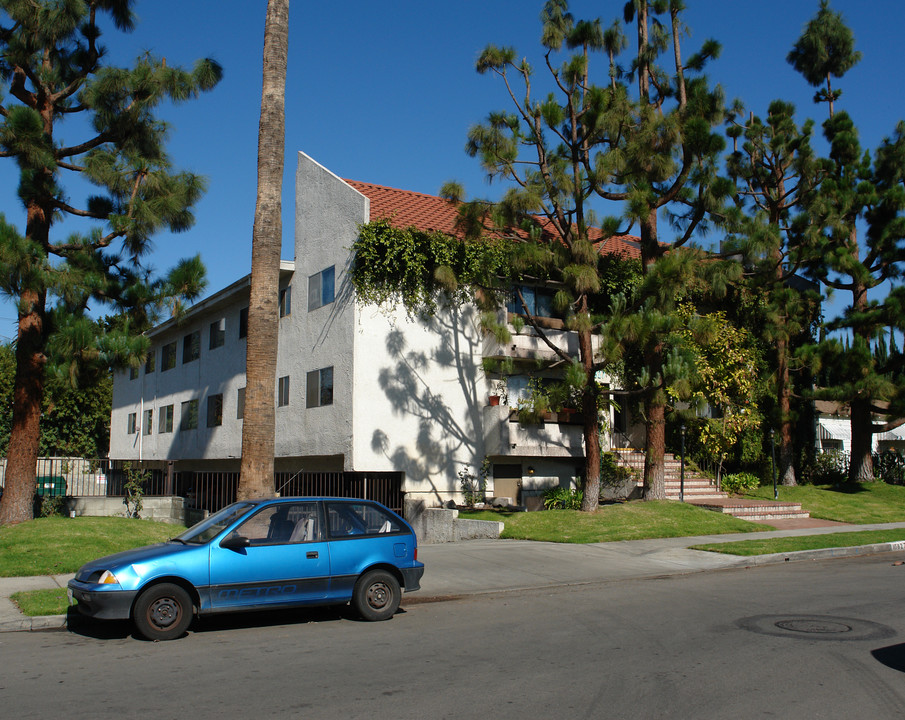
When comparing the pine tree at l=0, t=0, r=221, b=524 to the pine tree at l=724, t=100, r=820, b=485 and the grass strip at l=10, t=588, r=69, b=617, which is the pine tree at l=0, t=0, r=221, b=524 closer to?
the grass strip at l=10, t=588, r=69, b=617

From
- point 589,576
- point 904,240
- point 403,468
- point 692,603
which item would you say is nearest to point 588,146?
point 403,468

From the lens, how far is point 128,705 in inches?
228

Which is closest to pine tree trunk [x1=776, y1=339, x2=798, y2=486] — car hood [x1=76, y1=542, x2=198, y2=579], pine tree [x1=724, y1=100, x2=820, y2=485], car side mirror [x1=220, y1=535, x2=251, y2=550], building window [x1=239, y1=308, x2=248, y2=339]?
pine tree [x1=724, y1=100, x2=820, y2=485]

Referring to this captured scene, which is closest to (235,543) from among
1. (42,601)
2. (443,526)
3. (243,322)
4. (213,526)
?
(213,526)

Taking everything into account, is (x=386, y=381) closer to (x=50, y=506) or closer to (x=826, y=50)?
(x=50, y=506)

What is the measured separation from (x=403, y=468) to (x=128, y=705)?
16.0 metres

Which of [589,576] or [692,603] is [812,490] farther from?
[692,603]

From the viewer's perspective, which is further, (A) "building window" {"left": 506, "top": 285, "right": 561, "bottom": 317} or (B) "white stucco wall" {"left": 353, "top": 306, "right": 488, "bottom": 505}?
(A) "building window" {"left": 506, "top": 285, "right": 561, "bottom": 317}

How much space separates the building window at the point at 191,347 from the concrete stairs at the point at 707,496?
17177 millimetres

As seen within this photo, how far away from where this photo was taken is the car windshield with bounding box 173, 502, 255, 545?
8.77m

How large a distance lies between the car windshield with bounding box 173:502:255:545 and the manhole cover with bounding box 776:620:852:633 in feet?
19.5

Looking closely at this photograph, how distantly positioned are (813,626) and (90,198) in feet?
53.7

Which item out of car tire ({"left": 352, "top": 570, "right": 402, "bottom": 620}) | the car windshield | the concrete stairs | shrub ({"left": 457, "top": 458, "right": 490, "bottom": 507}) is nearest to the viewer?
the car windshield

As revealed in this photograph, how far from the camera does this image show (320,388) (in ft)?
74.5
